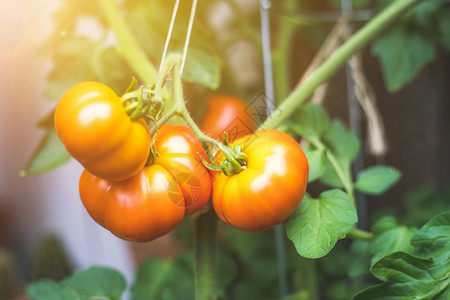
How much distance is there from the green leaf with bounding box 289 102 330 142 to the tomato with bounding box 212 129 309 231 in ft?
0.66

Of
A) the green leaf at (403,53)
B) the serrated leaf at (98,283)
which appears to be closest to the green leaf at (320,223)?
the serrated leaf at (98,283)

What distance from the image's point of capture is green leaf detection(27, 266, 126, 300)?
1.67 ft

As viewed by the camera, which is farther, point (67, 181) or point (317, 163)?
point (67, 181)

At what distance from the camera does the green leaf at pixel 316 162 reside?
0.51 metres

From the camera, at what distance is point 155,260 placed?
78 centimetres

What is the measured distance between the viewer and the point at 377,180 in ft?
1.98

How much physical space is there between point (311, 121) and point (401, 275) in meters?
0.23

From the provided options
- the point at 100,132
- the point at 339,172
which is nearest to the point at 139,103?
the point at 100,132

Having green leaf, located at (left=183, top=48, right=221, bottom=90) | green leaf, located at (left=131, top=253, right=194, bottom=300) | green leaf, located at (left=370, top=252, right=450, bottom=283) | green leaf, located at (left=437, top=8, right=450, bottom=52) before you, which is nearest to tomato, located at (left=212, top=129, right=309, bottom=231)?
green leaf, located at (left=370, top=252, right=450, bottom=283)

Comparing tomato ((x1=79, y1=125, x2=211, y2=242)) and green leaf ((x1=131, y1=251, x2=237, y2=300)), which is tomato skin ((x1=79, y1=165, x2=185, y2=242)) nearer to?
tomato ((x1=79, y1=125, x2=211, y2=242))

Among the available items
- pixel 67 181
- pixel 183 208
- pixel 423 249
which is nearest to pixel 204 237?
pixel 183 208

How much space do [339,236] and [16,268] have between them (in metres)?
1.56

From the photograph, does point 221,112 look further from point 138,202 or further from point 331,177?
point 138,202

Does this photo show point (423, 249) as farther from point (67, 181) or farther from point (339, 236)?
point (67, 181)
